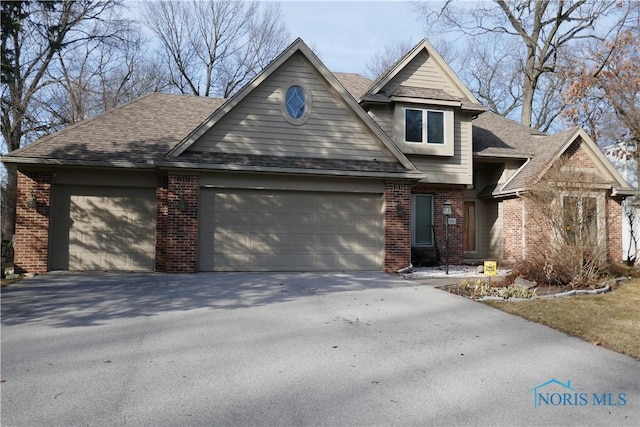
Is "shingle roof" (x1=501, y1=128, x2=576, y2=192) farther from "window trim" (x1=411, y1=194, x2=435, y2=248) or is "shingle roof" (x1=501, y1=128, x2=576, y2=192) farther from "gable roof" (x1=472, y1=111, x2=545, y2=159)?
"window trim" (x1=411, y1=194, x2=435, y2=248)

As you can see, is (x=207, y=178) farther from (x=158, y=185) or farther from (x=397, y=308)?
(x=397, y=308)

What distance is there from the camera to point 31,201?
12047mm

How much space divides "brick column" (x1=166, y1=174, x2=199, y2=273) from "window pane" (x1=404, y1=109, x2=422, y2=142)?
24.5ft

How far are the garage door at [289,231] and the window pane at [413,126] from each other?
11.1 ft

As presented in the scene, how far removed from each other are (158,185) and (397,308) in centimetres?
793

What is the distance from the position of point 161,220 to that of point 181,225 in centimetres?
124

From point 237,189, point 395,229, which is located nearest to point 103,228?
point 237,189

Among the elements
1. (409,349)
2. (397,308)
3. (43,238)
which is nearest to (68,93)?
(43,238)

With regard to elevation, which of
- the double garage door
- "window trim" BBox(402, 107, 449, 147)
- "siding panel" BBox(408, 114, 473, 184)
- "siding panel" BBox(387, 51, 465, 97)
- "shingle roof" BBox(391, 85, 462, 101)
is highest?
"siding panel" BBox(387, 51, 465, 97)

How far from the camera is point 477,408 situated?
419cm

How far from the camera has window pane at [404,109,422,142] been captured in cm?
1553

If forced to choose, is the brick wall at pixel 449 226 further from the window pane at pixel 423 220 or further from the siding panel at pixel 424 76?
the siding panel at pixel 424 76

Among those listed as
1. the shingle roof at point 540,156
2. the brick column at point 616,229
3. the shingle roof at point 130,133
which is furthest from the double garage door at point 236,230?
the brick column at point 616,229

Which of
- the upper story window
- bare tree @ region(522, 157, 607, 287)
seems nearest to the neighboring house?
bare tree @ region(522, 157, 607, 287)
